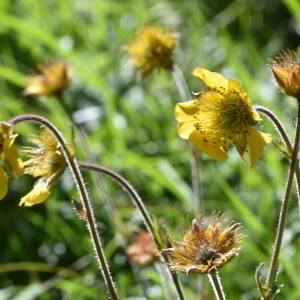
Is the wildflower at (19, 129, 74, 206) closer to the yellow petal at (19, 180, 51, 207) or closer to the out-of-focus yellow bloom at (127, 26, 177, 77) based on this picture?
the yellow petal at (19, 180, 51, 207)

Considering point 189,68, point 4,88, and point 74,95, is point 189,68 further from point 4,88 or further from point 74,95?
point 4,88

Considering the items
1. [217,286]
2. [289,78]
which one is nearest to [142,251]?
[217,286]

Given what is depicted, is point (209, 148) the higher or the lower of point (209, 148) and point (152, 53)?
the lower

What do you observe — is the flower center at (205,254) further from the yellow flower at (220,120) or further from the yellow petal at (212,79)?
the yellow petal at (212,79)

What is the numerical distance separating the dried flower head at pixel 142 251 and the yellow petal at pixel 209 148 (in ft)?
2.47

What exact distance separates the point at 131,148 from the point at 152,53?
151 cm

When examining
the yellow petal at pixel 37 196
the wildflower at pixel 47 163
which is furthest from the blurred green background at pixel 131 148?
the yellow petal at pixel 37 196

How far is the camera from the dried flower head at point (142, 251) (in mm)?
2473

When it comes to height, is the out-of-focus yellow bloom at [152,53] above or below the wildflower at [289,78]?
above

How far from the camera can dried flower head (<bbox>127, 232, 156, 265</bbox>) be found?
247 cm

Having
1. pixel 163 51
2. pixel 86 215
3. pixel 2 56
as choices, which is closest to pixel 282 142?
pixel 86 215

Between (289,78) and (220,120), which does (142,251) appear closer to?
(220,120)

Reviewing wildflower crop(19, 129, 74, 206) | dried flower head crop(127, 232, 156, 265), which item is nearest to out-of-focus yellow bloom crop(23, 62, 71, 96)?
dried flower head crop(127, 232, 156, 265)

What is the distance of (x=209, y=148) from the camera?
1.77 m
